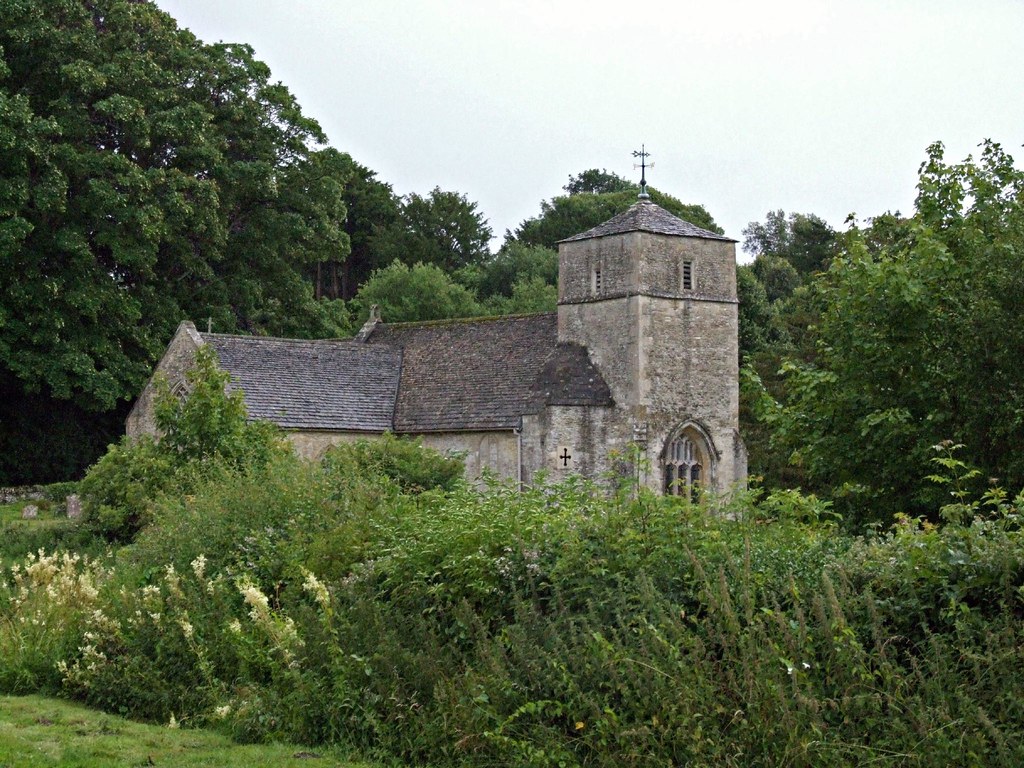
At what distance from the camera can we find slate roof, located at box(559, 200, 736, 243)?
37312mm

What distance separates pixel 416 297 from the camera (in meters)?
58.5

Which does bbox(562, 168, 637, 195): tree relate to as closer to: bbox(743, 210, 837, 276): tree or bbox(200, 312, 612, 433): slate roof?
bbox(743, 210, 837, 276): tree

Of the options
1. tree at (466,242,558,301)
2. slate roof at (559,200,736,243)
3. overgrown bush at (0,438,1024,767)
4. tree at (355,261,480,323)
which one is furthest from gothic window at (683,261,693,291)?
tree at (466,242,558,301)

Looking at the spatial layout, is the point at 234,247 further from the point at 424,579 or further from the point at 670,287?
the point at 424,579

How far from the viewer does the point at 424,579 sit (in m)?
11.4

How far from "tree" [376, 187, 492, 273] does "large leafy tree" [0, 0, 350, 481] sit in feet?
83.5

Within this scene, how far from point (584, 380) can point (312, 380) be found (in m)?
7.91

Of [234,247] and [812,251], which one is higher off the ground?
[812,251]

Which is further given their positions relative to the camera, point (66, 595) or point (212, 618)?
point (66, 595)

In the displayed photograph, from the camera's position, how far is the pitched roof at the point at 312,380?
37.0 m

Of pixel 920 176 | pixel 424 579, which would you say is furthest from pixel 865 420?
pixel 424 579

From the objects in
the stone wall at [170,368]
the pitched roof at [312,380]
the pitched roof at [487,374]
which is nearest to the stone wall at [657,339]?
the pitched roof at [487,374]

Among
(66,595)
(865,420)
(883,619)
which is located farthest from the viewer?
(865,420)

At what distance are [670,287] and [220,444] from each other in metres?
19.1
